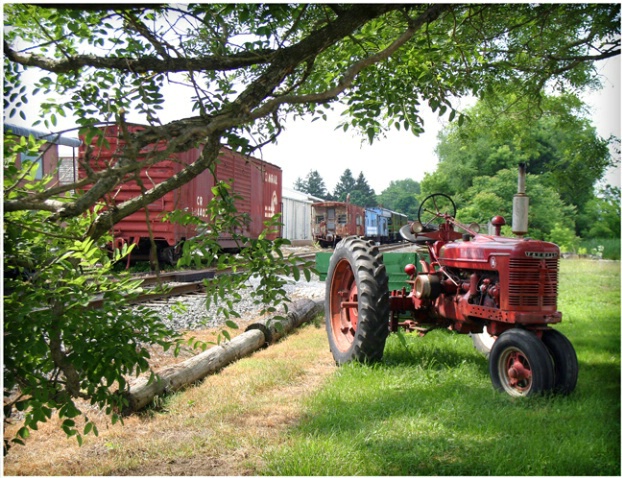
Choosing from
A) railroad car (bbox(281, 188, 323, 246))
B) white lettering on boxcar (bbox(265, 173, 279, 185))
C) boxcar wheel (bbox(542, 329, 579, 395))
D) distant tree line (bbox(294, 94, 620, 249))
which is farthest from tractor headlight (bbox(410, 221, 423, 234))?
railroad car (bbox(281, 188, 323, 246))

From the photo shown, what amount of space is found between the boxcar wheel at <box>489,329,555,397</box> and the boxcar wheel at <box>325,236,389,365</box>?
109 cm

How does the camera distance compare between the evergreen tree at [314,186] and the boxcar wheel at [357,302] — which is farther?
the evergreen tree at [314,186]

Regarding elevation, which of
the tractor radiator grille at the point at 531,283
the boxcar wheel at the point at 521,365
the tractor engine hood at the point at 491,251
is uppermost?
the tractor engine hood at the point at 491,251

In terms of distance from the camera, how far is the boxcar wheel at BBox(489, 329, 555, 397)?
12.2ft

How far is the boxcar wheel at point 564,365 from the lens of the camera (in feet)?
12.7

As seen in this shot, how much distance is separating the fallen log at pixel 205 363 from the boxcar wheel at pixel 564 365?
1980 mm

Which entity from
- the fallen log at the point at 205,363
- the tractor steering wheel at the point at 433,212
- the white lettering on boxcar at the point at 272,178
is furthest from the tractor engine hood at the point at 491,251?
the white lettering on boxcar at the point at 272,178

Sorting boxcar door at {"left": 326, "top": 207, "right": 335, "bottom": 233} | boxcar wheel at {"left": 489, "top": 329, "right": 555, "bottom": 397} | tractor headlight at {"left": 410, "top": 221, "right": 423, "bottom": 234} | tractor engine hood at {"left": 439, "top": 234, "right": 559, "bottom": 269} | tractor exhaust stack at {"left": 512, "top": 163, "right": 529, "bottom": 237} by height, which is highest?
boxcar door at {"left": 326, "top": 207, "right": 335, "bottom": 233}

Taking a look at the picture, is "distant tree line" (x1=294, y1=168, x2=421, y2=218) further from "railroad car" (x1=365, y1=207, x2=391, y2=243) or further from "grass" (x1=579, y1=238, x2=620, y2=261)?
"grass" (x1=579, y1=238, x2=620, y2=261)

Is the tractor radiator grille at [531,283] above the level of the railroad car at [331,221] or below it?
below

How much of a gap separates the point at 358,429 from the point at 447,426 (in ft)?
1.90

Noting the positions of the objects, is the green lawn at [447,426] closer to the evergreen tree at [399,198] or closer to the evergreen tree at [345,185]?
the evergreen tree at [399,198]

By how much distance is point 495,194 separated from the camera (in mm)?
14312

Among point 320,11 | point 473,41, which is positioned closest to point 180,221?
point 320,11
